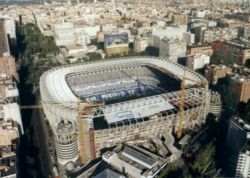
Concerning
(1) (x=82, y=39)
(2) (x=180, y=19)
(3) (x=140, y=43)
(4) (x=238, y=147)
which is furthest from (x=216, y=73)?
(2) (x=180, y=19)

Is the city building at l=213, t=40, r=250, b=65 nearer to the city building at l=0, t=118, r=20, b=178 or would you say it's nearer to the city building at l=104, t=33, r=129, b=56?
the city building at l=104, t=33, r=129, b=56

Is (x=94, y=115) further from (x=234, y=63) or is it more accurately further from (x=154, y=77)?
(x=234, y=63)

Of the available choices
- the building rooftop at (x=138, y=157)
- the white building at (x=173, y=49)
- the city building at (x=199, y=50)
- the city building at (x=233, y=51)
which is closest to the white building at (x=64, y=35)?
the white building at (x=173, y=49)

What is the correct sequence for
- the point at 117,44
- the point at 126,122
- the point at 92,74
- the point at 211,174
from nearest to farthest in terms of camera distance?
the point at 211,174 < the point at 126,122 < the point at 92,74 < the point at 117,44

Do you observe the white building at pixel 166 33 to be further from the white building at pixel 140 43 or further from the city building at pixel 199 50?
the city building at pixel 199 50

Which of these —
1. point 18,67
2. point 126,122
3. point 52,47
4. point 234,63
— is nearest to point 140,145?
point 126,122

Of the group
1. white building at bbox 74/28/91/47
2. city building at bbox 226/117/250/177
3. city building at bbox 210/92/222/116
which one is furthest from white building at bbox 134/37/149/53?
city building at bbox 226/117/250/177

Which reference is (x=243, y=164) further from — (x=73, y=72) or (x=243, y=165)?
(x=73, y=72)
